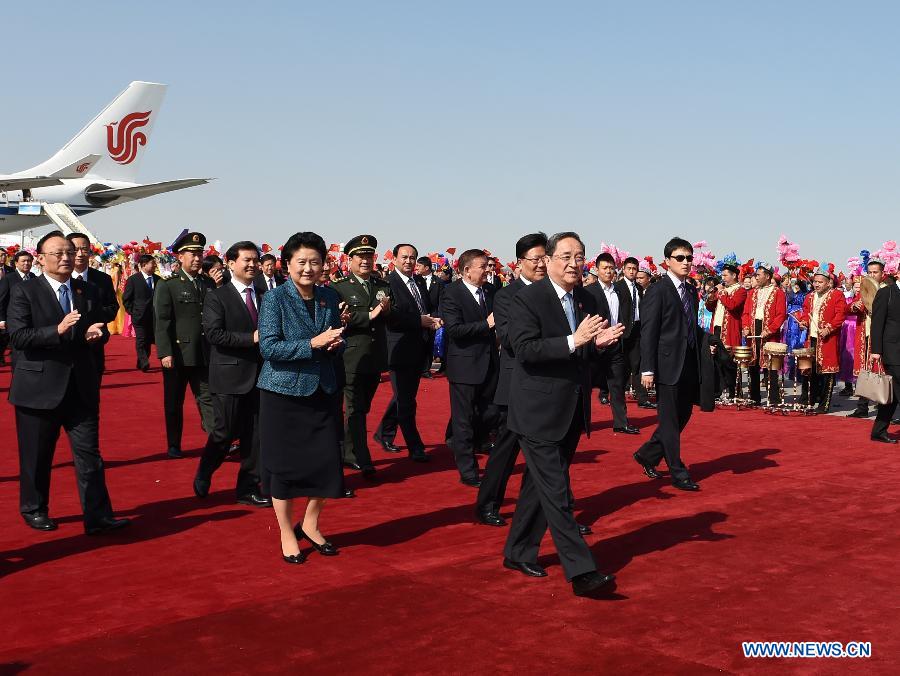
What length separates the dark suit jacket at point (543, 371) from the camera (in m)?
4.91

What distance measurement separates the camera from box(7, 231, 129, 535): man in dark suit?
5852 millimetres

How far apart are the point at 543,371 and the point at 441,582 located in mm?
1207

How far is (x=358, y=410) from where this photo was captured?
768 cm

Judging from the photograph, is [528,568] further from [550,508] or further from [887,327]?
[887,327]

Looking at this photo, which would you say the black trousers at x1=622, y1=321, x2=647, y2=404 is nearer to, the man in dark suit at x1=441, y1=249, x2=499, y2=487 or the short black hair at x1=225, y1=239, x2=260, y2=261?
the man in dark suit at x1=441, y1=249, x2=499, y2=487

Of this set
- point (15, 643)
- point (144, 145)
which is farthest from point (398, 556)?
point (144, 145)

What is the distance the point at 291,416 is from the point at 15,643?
181 cm

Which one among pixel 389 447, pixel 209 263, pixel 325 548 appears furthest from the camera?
pixel 209 263

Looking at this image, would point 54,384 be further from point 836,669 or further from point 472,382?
point 836,669

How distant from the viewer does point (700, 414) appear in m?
11.9

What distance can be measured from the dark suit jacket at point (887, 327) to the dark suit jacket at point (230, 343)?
20.3 ft

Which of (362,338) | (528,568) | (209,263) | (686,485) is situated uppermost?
(209,263)

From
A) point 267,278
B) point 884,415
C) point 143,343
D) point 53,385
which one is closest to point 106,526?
point 53,385

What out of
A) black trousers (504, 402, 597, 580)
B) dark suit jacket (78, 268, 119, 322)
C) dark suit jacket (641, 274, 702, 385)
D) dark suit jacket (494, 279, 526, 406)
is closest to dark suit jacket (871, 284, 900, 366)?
dark suit jacket (641, 274, 702, 385)
